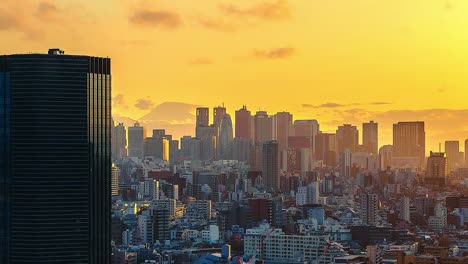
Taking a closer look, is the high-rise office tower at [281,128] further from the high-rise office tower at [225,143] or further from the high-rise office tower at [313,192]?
the high-rise office tower at [313,192]

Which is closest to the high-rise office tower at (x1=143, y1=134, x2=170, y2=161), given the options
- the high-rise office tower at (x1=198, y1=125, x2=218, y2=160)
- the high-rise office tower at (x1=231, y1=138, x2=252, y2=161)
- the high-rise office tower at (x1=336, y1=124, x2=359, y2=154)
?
the high-rise office tower at (x1=198, y1=125, x2=218, y2=160)

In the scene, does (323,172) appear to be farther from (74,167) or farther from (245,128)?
(74,167)

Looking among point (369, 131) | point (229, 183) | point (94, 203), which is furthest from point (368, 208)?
point (94, 203)

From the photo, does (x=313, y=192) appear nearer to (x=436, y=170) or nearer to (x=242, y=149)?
(x=242, y=149)

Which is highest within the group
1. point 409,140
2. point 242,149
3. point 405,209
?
point 409,140

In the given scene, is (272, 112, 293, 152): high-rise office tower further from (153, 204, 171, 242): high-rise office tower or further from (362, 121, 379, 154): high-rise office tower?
(153, 204, 171, 242): high-rise office tower

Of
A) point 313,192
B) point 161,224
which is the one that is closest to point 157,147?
point 313,192

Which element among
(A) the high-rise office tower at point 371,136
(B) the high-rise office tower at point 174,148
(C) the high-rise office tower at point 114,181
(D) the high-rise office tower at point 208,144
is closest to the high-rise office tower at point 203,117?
(D) the high-rise office tower at point 208,144
